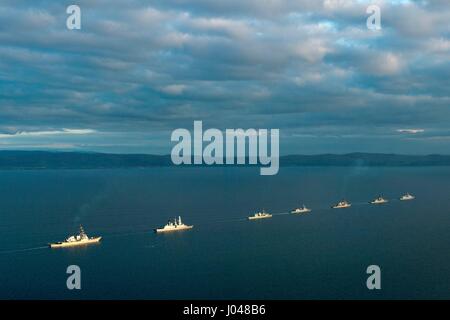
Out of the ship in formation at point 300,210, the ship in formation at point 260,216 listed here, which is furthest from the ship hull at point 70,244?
the ship in formation at point 300,210

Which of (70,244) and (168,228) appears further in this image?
(168,228)

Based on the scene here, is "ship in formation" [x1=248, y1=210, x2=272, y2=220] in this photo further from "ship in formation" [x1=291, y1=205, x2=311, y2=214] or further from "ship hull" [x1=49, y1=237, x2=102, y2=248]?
"ship hull" [x1=49, y1=237, x2=102, y2=248]

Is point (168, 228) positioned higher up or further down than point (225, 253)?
higher up

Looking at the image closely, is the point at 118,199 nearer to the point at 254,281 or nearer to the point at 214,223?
the point at 214,223

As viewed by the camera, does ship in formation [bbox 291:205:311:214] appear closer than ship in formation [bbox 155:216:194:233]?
No

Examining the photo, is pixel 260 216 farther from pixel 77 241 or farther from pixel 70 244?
pixel 70 244

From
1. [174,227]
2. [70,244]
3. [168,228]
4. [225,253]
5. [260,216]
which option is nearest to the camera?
[225,253]

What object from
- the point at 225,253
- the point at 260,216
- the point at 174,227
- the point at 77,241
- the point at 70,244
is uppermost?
the point at 260,216

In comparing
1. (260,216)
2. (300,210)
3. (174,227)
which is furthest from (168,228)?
(300,210)

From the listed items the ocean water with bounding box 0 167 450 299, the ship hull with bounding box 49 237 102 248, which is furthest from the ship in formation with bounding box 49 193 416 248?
the ocean water with bounding box 0 167 450 299

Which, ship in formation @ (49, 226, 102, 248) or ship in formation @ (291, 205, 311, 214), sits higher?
ship in formation @ (291, 205, 311, 214)

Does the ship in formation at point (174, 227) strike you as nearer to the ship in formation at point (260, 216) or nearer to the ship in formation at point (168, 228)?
the ship in formation at point (168, 228)

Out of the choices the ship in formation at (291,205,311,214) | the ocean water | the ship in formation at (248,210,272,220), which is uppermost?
the ship in formation at (291,205,311,214)
